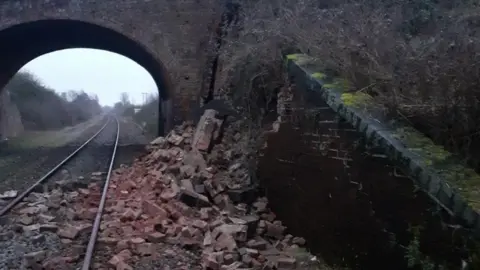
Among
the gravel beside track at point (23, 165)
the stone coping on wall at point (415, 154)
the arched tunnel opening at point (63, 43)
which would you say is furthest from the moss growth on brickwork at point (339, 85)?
the arched tunnel opening at point (63, 43)

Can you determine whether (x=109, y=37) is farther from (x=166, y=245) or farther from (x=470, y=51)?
(x=470, y=51)

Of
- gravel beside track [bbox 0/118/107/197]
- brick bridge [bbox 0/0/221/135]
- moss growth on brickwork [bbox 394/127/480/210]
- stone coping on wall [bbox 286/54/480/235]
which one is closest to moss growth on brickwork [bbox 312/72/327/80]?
stone coping on wall [bbox 286/54/480/235]

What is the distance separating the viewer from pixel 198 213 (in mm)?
6172

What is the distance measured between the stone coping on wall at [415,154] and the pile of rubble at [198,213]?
166 cm

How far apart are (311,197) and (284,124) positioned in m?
1.22

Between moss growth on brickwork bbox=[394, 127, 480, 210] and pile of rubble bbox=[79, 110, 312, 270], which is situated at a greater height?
moss growth on brickwork bbox=[394, 127, 480, 210]

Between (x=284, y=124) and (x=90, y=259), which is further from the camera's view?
(x=284, y=124)

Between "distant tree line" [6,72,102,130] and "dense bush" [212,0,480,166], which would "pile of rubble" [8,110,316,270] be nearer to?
"dense bush" [212,0,480,166]

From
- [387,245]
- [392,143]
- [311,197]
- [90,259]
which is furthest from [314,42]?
[90,259]

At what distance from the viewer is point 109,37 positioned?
15883mm

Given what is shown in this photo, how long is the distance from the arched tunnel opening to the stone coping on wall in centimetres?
1036

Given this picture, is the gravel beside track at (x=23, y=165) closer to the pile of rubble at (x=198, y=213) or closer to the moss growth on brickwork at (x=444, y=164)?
the pile of rubble at (x=198, y=213)

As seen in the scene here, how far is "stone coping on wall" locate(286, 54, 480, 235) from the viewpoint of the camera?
3.22m

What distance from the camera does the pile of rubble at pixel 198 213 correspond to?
16.2 ft
